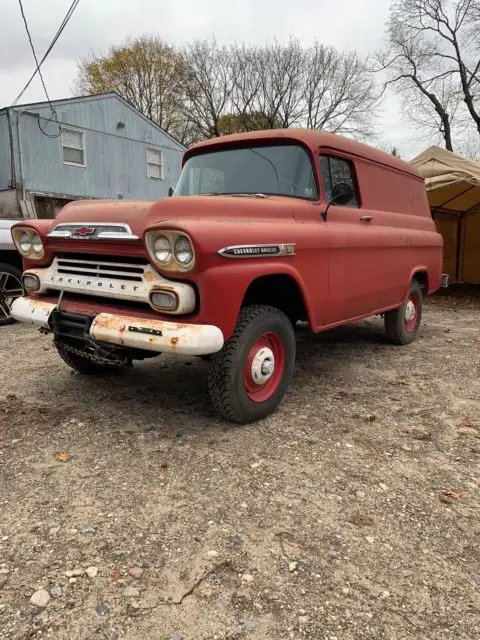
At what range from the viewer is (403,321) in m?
6.04

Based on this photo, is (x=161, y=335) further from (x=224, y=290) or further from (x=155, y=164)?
(x=155, y=164)

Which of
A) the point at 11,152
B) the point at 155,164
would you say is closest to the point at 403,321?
the point at 11,152

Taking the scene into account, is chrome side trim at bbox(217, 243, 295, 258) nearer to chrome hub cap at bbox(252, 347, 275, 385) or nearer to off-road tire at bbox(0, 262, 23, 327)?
chrome hub cap at bbox(252, 347, 275, 385)

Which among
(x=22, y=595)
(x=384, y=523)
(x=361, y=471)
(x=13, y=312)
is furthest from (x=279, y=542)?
(x=13, y=312)

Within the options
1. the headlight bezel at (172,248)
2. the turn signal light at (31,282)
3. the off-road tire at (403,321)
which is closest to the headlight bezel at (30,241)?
the turn signal light at (31,282)

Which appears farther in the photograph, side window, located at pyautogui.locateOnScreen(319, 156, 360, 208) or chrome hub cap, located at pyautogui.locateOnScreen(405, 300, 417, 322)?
chrome hub cap, located at pyautogui.locateOnScreen(405, 300, 417, 322)

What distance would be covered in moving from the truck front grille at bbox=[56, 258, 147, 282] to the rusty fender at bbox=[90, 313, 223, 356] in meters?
0.32

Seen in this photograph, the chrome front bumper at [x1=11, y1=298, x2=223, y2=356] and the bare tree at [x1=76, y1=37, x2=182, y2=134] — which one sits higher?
the bare tree at [x1=76, y1=37, x2=182, y2=134]

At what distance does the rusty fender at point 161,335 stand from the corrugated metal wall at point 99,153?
47.2ft

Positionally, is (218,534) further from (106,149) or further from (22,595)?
(106,149)

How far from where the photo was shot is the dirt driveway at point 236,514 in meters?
1.91

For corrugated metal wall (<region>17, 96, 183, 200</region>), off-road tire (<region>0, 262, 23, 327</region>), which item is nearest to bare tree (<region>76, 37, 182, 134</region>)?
corrugated metal wall (<region>17, 96, 183, 200</region>)

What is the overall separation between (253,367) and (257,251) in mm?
813

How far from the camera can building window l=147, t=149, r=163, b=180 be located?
19.5 metres
